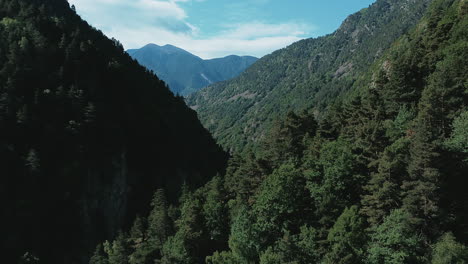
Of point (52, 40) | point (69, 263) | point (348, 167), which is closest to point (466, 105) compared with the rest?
point (348, 167)

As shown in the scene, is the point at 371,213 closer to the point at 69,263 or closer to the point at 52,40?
the point at 69,263

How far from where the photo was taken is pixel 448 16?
7238 cm

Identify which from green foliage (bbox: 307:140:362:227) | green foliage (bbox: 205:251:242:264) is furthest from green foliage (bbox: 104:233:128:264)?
green foliage (bbox: 307:140:362:227)

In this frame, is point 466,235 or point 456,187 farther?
point 456,187

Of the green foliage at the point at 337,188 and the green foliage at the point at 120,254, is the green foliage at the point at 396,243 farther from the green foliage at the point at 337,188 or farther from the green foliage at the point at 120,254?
the green foliage at the point at 120,254

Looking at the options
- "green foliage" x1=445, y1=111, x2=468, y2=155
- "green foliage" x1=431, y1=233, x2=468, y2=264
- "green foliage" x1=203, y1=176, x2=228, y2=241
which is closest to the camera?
"green foliage" x1=431, y1=233, x2=468, y2=264

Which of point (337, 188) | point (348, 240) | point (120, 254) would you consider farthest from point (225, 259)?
point (120, 254)

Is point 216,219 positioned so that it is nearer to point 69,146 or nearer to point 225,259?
point 225,259

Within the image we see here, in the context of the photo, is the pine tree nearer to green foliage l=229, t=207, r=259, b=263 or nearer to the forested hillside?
the forested hillside

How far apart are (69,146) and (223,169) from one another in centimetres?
5539

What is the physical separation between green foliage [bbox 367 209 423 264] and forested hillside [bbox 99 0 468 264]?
10 centimetres

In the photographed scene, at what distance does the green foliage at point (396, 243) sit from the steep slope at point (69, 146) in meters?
73.3

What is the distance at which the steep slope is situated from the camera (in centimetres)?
7706

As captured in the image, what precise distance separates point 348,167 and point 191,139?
98.8 metres
